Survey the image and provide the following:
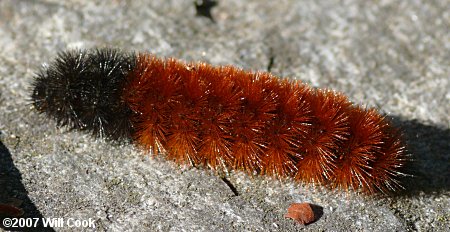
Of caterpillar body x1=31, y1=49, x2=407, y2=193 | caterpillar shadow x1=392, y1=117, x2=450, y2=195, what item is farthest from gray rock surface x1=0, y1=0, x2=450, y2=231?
caterpillar body x1=31, y1=49, x2=407, y2=193

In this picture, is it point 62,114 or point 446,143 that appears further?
point 446,143

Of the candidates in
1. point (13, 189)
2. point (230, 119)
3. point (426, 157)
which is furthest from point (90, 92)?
point (426, 157)

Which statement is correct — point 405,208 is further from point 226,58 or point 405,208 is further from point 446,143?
point 226,58

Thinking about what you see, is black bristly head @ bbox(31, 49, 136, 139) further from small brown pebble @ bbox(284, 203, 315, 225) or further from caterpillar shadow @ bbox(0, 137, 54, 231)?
small brown pebble @ bbox(284, 203, 315, 225)

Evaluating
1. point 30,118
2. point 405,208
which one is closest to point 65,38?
point 30,118
